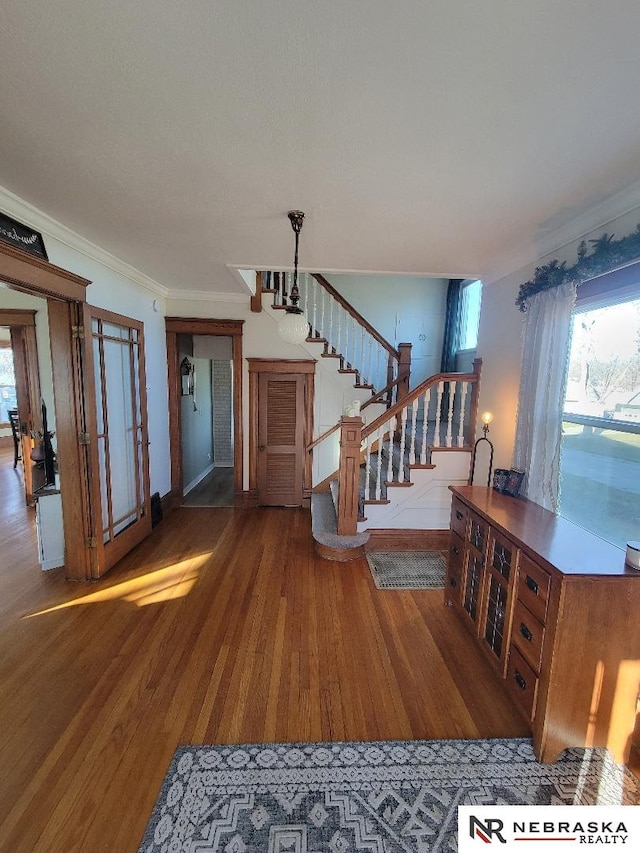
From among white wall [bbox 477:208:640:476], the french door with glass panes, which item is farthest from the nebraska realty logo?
the french door with glass panes

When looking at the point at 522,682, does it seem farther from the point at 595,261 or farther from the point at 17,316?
the point at 17,316

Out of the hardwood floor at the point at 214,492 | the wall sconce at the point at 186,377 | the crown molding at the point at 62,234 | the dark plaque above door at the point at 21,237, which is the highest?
the crown molding at the point at 62,234

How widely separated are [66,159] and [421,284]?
4922 mm

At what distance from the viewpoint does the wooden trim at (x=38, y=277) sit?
6.91ft

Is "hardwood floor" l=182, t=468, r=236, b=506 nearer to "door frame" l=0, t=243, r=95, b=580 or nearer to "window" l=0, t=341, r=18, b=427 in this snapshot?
"door frame" l=0, t=243, r=95, b=580

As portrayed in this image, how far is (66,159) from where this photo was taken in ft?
5.69

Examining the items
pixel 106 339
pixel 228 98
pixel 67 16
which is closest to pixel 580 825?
pixel 228 98

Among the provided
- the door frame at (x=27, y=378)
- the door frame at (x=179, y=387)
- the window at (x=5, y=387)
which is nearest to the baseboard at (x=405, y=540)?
the door frame at (x=179, y=387)

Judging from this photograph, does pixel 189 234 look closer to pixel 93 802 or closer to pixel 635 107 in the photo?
pixel 635 107

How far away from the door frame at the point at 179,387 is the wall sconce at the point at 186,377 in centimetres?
41

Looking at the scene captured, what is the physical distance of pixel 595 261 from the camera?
6.61ft

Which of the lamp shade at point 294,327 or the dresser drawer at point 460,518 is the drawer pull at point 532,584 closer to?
the dresser drawer at point 460,518

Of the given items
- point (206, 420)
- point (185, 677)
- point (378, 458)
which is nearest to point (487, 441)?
point (378, 458)

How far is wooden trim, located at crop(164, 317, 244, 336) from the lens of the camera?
4469mm
